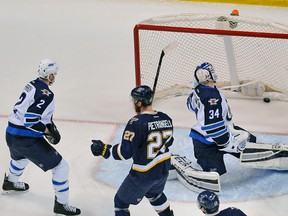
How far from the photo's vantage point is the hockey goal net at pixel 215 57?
5.91 metres

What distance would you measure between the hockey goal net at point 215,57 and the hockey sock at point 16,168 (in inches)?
57.2

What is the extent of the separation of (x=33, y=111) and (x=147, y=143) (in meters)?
0.76

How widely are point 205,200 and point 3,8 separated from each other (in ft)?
16.1

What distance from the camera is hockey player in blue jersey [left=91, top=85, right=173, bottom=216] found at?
415 cm

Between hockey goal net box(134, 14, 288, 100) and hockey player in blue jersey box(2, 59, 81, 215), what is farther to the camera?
hockey goal net box(134, 14, 288, 100)

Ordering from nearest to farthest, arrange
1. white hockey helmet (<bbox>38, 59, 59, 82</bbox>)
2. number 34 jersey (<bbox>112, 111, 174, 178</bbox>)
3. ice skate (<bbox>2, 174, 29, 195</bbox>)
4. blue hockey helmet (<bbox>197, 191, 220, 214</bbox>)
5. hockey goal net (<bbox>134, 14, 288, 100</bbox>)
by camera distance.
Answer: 1. blue hockey helmet (<bbox>197, 191, 220, 214</bbox>)
2. number 34 jersey (<bbox>112, 111, 174, 178</bbox>)
3. white hockey helmet (<bbox>38, 59, 59, 82</bbox>)
4. ice skate (<bbox>2, 174, 29, 195</bbox>)
5. hockey goal net (<bbox>134, 14, 288, 100</bbox>)

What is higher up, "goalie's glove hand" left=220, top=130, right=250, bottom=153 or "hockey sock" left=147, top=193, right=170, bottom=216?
"goalie's glove hand" left=220, top=130, right=250, bottom=153

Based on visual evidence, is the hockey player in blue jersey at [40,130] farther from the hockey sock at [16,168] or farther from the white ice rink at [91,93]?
the white ice rink at [91,93]

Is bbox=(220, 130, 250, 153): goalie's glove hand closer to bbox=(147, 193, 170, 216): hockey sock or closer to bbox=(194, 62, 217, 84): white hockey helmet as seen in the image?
bbox=(194, 62, 217, 84): white hockey helmet

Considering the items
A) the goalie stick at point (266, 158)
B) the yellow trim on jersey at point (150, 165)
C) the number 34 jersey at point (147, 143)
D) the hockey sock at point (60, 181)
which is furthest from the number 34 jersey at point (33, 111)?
the goalie stick at point (266, 158)

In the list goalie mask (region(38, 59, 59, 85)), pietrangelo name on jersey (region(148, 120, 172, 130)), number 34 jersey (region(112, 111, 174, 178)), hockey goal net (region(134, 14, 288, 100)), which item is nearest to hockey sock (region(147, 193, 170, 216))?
number 34 jersey (region(112, 111, 174, 178))

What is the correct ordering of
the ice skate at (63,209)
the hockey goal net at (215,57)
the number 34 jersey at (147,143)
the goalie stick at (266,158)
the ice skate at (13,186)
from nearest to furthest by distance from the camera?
the number 34 jersey at (147,143) → the ice skate at (63,209) → the ice skate at (13,186) → the goalie stick at (266,158) → the hockey goal net at (215,57)

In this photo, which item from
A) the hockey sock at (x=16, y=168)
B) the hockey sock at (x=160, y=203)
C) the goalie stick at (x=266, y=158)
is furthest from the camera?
the goalie stick at (x=266, y=158)

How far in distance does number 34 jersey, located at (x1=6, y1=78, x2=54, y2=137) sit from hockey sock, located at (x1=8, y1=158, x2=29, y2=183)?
0.28 meters
